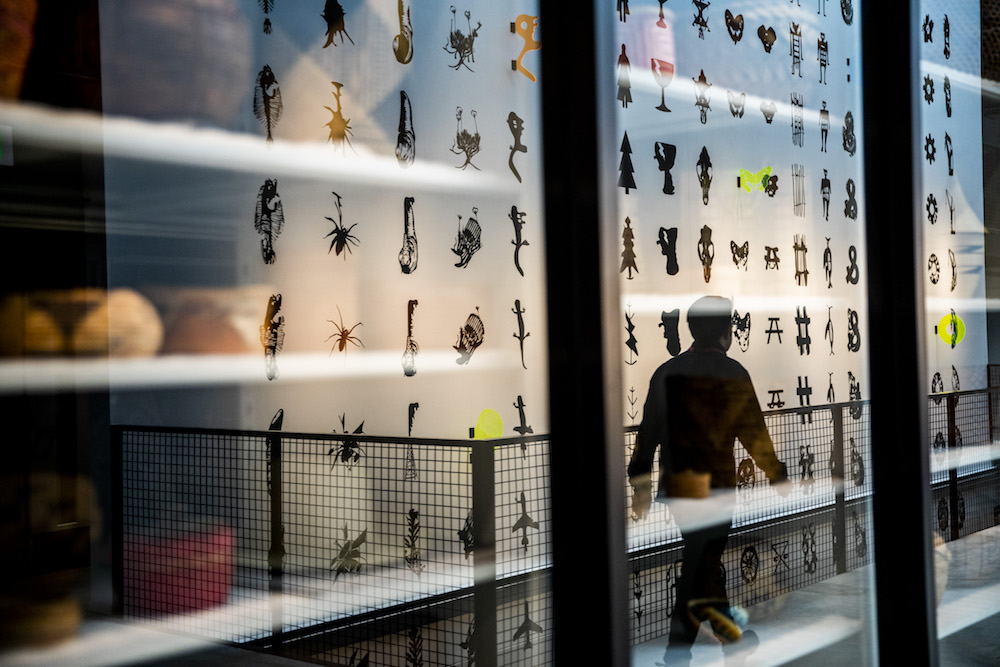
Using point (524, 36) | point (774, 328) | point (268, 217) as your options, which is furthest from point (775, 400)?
point (268, 217)

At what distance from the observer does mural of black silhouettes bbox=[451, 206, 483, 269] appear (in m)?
2.53

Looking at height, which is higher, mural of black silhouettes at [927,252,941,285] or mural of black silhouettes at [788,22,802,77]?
mural of black silhouettes at [788,22,802,77]

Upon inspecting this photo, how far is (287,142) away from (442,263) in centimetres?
67

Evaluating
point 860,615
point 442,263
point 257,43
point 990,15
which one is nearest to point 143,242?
point 257,43

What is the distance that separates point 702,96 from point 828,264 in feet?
2.08

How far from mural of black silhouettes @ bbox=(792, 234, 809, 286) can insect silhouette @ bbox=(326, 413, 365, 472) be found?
1402 millimetres

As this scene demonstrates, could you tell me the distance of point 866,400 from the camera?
7.82 feet

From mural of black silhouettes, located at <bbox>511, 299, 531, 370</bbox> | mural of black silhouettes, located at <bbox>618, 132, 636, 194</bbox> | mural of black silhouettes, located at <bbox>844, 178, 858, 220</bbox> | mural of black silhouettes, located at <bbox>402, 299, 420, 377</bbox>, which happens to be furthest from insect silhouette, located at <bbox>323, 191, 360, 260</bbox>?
mural of black silhouettes, located at <bbox>844, 178, 858, 220</bbox>

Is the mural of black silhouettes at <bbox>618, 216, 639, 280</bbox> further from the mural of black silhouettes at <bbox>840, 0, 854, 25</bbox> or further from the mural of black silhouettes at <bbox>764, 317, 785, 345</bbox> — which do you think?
the mural of black silhouettes at <bbox>840, 0, 854, 25</bbox>

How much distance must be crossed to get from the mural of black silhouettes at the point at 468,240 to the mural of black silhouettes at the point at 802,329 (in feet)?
3.23

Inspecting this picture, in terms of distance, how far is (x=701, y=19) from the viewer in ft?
7.95

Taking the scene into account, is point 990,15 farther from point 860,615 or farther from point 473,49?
point 860,615

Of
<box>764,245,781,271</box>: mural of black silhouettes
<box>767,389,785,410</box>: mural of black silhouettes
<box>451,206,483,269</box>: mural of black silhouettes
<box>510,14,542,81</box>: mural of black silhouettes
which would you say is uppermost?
<box>510,14,542,81</box>: mural of black silhouettes

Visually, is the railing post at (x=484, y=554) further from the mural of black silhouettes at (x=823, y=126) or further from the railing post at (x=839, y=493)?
the mural of black silhouettes at (x=823, y=126)
